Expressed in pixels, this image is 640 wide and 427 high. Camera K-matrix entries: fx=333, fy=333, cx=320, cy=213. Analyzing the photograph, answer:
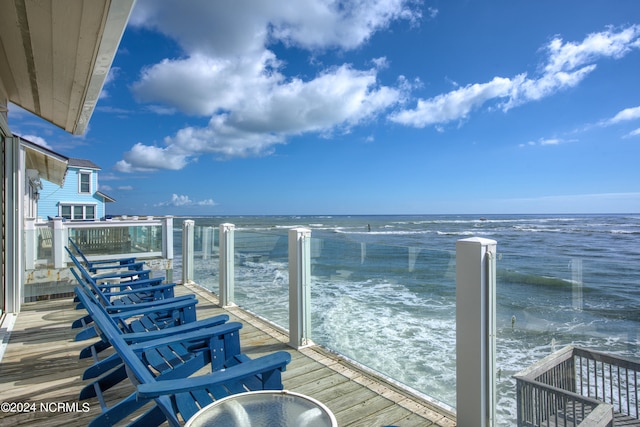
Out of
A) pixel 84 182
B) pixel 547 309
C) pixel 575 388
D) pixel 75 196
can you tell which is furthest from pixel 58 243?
pixel 84 182

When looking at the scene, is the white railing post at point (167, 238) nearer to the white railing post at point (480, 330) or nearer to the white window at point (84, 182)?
the white railing post at point (480, 330)

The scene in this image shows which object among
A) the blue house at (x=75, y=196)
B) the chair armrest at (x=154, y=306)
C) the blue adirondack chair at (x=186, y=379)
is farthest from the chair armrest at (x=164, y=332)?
the blue house at (x=75, y=196)

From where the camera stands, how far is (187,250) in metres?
5.70

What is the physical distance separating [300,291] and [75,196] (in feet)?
62.4

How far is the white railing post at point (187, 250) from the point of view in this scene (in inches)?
221

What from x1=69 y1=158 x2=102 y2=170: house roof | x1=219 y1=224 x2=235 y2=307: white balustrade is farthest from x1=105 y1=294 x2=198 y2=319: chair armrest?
x1=69 y1=158 x2=102 y2=170: house roof

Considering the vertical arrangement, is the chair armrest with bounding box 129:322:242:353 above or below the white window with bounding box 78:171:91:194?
below

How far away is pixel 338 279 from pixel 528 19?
375 inches

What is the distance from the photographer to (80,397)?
84.7 inches

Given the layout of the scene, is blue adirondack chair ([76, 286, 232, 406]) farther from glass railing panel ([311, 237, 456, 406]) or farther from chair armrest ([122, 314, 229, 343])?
glass railing panel ([311, 237, 456, 406])

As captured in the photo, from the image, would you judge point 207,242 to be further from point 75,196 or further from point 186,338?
point 75,196

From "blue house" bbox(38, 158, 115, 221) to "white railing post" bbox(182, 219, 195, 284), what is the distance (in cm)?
1450

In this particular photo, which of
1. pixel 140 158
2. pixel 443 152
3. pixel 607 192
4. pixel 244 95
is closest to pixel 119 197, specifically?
pixel 140 158

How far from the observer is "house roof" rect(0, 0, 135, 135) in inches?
76.4
